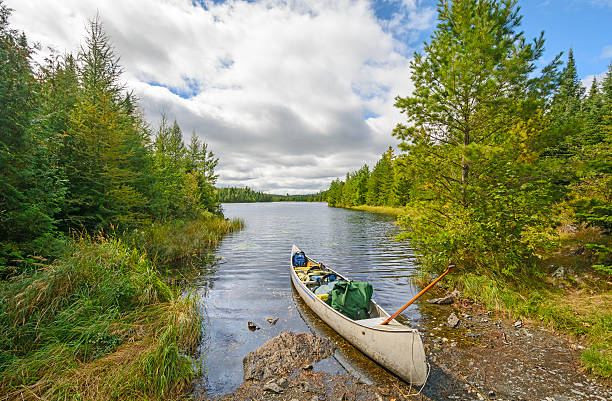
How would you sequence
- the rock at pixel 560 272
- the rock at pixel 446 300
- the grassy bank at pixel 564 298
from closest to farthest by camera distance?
the grassy bank at pixel 564 298, the rock at pixel 446 300, the rock at pixel 560 272

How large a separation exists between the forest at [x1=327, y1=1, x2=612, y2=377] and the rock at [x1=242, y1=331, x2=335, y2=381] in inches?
232

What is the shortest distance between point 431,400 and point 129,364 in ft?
18.9

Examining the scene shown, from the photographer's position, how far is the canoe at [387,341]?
200 inches

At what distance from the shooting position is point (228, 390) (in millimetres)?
5457

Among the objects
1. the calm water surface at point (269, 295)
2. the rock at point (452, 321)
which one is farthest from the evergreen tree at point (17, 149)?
the rock at point (452, 321)

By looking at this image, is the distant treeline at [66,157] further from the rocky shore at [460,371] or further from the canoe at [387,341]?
the canoe at [387,341]

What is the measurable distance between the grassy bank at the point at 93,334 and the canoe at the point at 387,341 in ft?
12.5

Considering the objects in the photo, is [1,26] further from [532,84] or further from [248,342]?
[532,84]

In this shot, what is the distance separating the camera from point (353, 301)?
7758 millimetres

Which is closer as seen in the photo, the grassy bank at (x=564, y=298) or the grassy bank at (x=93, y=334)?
the grassy bank at (x=93, y=334)

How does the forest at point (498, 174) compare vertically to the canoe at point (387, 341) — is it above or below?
above

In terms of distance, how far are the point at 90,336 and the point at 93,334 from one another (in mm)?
61

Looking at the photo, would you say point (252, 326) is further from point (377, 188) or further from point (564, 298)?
point (377, 188)

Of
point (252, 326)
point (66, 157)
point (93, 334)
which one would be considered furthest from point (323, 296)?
point (66, 157)
